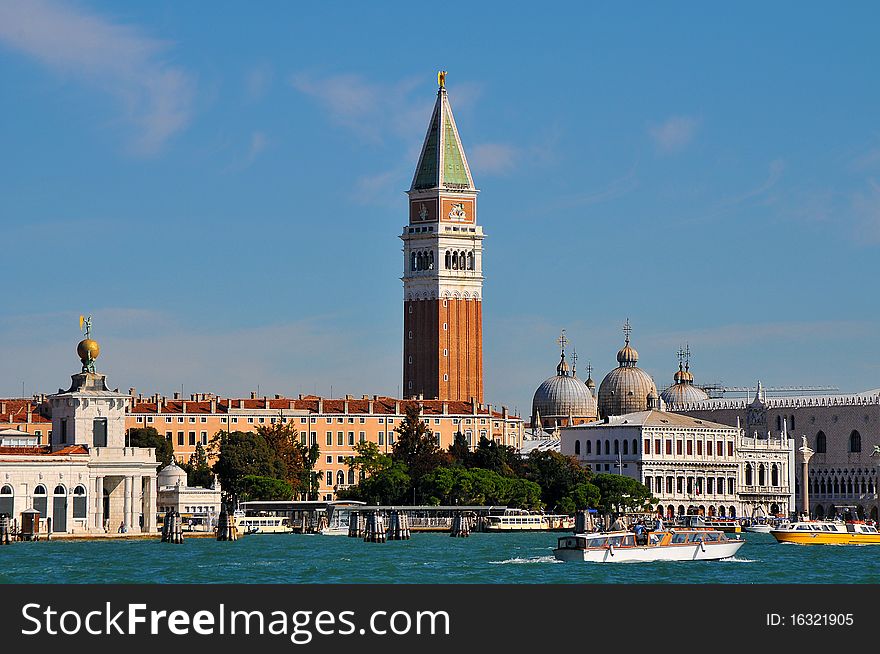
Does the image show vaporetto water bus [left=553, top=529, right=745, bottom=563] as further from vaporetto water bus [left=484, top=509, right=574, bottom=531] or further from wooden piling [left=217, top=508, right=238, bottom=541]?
vaporetto water bus [left=484, top=509, right=574, bottom=531]

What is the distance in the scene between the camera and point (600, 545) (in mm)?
59500

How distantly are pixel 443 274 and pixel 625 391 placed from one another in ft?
56.6

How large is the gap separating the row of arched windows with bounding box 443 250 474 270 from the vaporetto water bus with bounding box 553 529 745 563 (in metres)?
67.3

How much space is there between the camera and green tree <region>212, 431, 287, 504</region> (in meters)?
99.5

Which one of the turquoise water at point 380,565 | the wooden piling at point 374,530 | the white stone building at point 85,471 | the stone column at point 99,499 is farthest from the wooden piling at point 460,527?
the stone column at point 99,499

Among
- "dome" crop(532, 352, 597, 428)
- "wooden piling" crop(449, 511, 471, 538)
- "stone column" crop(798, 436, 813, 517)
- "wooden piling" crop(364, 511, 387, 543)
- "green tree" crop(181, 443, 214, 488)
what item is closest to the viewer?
"wooden piling" crop(364, 511, 387, 543)

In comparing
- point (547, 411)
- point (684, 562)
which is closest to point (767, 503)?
point (547, 411)

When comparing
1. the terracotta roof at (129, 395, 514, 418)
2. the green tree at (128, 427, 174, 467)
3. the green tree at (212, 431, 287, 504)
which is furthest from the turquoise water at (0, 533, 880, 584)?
the terracotta roof at (129, 395, 514, 418)

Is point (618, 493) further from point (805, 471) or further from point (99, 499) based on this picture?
point (99, 499)

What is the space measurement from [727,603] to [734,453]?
89.1 meters

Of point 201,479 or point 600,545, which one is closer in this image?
point 600,545

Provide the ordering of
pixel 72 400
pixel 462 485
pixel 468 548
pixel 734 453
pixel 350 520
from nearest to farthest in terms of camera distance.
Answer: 1. pixel 468 548
2. pixel 72 400
3. pixel 350 520
4. pixel 462 485
5. pixel 734 453

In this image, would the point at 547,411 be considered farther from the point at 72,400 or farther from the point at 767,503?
the point at 72,400

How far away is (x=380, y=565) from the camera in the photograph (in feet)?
197
